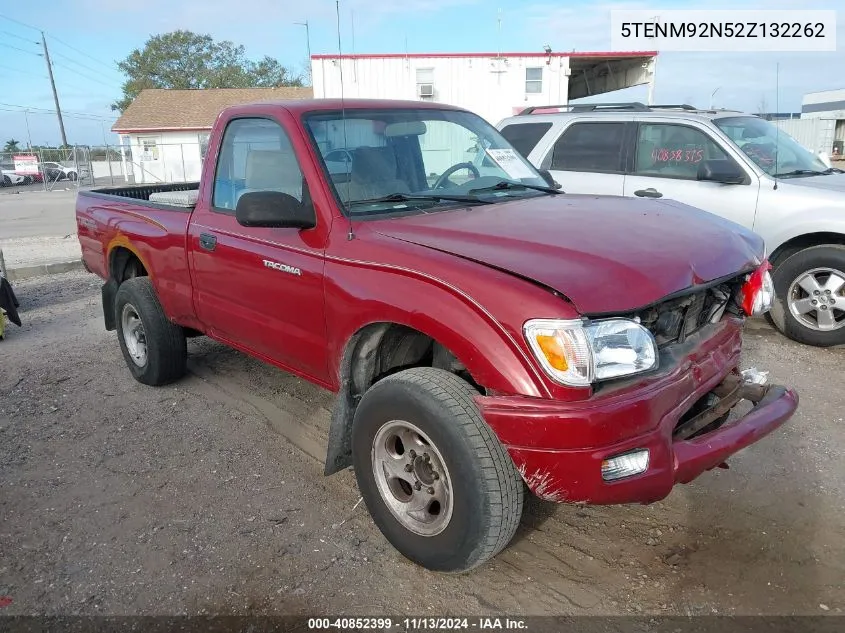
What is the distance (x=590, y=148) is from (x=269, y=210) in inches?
188

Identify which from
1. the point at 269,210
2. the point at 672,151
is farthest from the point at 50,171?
the point at 269,210

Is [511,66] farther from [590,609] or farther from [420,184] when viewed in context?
[590,609]

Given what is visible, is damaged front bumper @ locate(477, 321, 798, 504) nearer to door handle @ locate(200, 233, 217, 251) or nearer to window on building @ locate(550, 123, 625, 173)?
door handle @ locate(200, 233, 217, 251)

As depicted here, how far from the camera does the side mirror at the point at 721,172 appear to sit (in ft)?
19.4

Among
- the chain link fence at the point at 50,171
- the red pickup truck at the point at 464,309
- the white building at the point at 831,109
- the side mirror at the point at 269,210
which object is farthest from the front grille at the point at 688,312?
the chain link fence at the point at 50,171

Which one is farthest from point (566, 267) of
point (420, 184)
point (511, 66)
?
point (511, 66)

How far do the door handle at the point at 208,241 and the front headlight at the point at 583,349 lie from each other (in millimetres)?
2211

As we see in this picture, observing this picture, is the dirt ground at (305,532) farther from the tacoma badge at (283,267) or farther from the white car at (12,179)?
the white car at (12,179)

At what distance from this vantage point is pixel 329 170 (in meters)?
3.25

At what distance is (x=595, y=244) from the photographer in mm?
2660

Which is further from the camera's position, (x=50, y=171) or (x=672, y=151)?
(x=50, y=171)

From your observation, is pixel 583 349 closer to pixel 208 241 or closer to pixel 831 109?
pixel 208 241

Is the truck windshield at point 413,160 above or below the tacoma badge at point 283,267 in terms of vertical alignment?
above

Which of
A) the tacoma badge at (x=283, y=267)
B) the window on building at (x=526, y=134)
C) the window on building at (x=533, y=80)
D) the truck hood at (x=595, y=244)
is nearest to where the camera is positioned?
the truck hood at (x=595, y=244)
